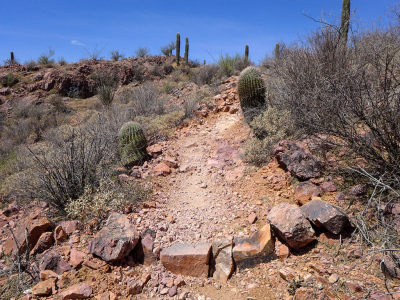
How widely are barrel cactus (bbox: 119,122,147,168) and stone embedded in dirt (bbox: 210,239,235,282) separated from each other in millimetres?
3263

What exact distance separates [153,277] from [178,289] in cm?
30

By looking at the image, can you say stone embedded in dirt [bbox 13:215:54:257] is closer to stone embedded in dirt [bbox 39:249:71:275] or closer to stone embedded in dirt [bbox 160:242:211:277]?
stone embedded in dirt [bbox 39:249:71:275]

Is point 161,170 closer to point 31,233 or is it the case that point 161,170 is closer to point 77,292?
point 31,233

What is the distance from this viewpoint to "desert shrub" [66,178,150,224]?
3.37 m

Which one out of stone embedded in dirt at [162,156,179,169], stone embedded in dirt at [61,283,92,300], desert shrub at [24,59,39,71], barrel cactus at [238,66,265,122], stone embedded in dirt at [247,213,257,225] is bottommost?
stone embedded in dirt at [61,283,92,300]

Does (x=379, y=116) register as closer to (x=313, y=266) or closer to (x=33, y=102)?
(x=313, y=266)

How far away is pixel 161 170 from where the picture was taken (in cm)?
490

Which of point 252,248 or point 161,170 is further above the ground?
point 161,170

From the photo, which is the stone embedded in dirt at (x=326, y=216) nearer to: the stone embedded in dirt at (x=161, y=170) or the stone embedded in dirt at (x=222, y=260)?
the stone embedded in dirt at (x=222, y=260)

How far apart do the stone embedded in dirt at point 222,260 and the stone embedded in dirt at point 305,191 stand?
3.53 feet

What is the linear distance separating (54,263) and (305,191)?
9.80 feet

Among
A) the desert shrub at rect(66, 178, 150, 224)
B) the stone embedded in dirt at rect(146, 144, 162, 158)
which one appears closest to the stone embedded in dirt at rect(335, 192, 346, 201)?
the desert shrub at rect(66, 178, 150, 224)

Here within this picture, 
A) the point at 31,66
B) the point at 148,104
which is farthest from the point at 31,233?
the point at 31,66

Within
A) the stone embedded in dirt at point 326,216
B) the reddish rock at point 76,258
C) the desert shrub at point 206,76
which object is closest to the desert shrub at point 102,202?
the reddish rock at point 76,258
